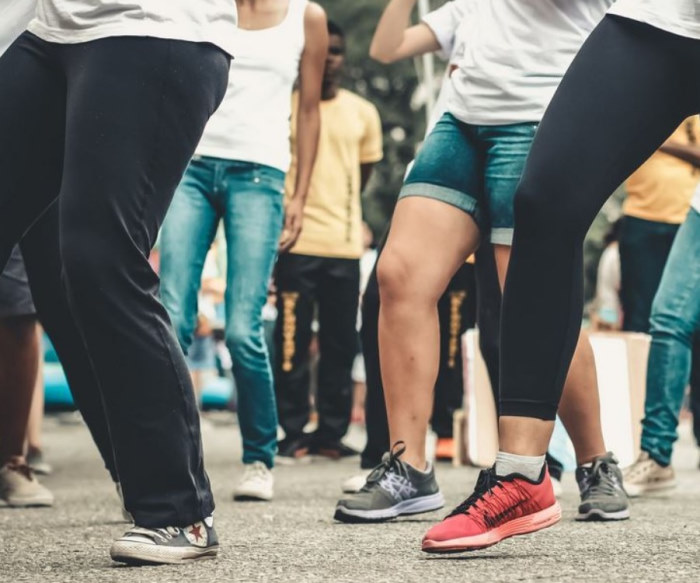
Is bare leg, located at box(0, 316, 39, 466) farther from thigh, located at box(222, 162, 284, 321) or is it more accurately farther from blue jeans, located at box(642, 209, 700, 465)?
blue jeans, located at box(642, 209, 700, 465)

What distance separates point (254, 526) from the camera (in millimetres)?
4039

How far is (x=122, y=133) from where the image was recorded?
117 inches

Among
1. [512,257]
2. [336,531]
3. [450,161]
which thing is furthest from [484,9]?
[336,531]

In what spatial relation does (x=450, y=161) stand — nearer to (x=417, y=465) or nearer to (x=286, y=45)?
(x=417, y=465)

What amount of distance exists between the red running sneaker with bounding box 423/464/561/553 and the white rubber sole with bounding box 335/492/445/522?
0.79m

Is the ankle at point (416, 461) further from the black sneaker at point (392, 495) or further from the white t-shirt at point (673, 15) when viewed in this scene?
the white t-shirt at point (673, 15)

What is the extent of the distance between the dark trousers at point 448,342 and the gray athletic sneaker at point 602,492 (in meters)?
0.62

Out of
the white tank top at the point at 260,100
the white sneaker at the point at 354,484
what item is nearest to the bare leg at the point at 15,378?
the white tank top at the point at 260,100

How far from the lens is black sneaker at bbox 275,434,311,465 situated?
7.52 metres

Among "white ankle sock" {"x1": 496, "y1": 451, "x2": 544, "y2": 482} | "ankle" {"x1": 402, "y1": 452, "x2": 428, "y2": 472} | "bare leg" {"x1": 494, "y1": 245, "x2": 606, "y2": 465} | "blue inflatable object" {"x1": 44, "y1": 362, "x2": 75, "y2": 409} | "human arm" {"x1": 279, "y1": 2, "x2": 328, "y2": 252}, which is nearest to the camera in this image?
"white ankle sock" {"x1": 496, "y1": 451, "x2": 544, "y2": 482}

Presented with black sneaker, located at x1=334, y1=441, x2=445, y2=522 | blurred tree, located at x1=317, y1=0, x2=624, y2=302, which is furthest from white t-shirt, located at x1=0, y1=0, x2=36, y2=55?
blurred tree, located at x1=317, y1=0, x2=624, y2=302

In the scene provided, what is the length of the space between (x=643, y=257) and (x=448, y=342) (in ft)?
3.47

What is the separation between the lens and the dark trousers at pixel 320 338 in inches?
299

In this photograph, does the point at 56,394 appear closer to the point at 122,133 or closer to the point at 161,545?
the point at 161,545
